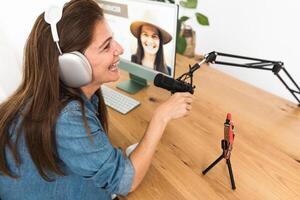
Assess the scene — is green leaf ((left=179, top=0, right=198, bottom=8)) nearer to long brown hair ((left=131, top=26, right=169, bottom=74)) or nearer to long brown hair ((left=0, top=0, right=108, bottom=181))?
long brown hair ((left=131, top=26, right=169, bottom=74))

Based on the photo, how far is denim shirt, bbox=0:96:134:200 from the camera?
64 centimetres

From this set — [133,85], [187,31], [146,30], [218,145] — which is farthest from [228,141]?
[187,31]

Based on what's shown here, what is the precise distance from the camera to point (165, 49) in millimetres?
1014

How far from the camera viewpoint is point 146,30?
1039 millimetres

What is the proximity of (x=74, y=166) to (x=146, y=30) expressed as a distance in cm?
61

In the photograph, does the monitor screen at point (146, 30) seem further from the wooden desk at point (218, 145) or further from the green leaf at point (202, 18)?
the green leaf at point (202, 18)

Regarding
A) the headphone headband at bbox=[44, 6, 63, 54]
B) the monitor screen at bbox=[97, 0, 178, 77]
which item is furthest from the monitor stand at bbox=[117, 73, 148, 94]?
the headphone headband at bbox=[44, 6, 63, 54]

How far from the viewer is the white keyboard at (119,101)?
1.12 meters

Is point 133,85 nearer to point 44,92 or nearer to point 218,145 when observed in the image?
point 218,145

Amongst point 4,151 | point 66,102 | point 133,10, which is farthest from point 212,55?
point 4,151

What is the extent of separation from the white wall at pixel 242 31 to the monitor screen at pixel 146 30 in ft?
2.43

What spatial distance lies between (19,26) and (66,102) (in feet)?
4.28

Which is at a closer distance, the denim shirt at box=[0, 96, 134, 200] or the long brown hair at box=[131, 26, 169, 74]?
the denim shirt at box=[0, 96, 134, 200]

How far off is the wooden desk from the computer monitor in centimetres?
17
